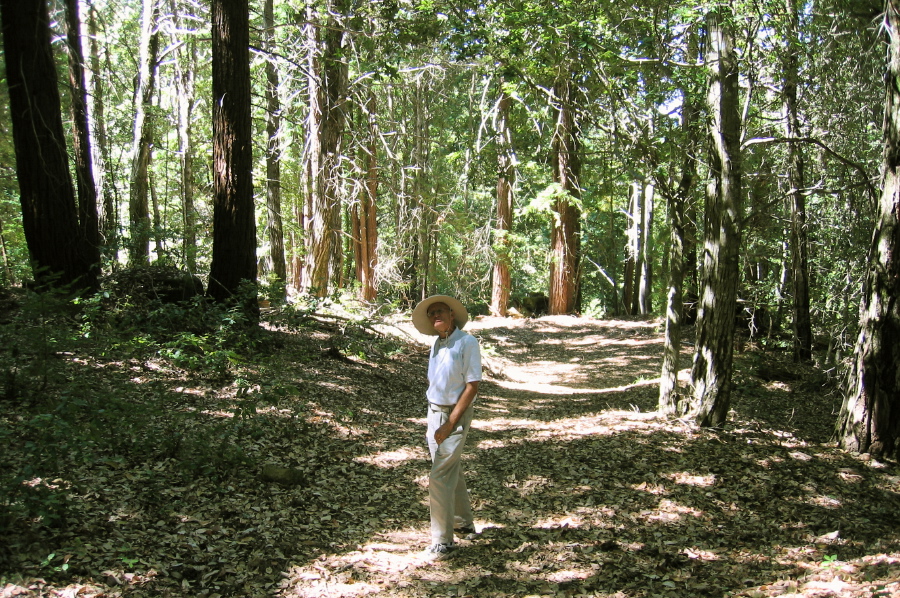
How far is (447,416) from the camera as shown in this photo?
4672mm

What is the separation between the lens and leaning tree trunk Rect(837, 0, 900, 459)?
21.7 ft

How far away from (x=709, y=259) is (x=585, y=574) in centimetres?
448

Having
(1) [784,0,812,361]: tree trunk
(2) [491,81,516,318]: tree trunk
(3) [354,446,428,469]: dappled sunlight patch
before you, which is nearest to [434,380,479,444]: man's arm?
(3) [354,446,428,469]: dappled sunlight patch

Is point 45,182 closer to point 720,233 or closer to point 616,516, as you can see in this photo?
point 616,516

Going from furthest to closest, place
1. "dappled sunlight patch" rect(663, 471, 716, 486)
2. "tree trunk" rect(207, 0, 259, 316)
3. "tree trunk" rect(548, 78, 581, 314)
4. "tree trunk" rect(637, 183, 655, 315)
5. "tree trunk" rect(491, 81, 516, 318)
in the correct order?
→ "tree trunk" rect(637, 183, 655, 315) → "tree trunk" rect(548, 78, 581, 314) → "tree trunk" rect(491, 81, 516, 318) → "tree trunk" rect(207, 0, 259, 316) → "dappled sunlight patch" rect(663, 471, 716, 486)

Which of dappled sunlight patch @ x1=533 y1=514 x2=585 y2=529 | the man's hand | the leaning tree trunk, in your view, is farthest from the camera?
the leaning tree trunk

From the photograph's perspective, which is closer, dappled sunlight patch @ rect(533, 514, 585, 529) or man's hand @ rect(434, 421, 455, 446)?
man's hand @ rect(434, 421, 455, 446)

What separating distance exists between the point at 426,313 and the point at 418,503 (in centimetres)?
216

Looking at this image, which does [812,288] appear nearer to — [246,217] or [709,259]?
[709,259]

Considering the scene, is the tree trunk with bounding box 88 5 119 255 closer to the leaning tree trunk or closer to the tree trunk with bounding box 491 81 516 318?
the leaning tree trunk

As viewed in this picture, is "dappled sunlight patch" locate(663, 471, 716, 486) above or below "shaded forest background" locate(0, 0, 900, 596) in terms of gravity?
below

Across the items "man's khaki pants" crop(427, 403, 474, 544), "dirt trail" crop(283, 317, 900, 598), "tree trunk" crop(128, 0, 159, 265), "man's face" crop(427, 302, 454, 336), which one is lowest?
"dirt trail" crop(283, 317, 900, 598)

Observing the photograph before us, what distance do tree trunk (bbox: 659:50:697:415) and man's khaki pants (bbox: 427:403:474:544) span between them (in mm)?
4522

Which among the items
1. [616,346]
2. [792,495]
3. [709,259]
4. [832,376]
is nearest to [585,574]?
[792,495]
